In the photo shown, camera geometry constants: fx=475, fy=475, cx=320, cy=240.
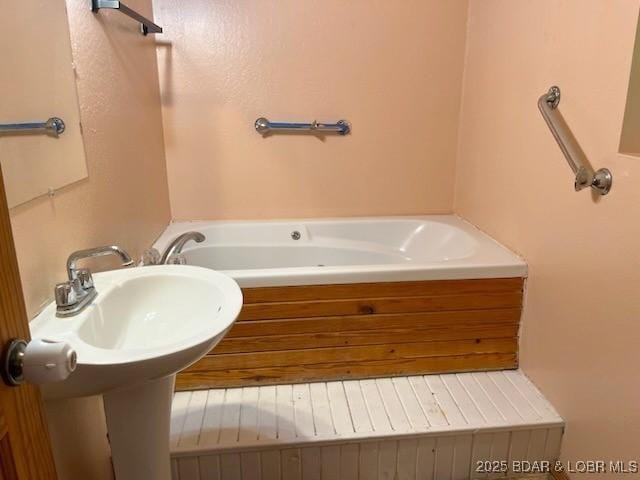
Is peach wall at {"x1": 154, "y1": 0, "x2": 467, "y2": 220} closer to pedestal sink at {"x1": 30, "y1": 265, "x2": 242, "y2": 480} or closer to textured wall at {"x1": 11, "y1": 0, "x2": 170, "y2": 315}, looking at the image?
textured wall at {"x1": 11, "y1": 0, "x2": 170, "y2": 315}

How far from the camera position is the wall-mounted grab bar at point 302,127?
2.43 meters

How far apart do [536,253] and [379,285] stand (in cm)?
59

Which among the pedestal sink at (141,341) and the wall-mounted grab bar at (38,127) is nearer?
the pedestal sink at (141,341)

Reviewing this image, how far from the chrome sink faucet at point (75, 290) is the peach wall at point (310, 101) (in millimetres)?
1385

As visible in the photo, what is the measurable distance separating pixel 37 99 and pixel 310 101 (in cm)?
153

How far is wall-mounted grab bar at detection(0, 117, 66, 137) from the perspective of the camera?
0.98 metres

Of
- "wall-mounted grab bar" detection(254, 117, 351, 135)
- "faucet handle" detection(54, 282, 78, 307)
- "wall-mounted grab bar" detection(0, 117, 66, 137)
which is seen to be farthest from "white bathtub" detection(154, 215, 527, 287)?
"faucet handle" detection(54, 282, 78, 307)

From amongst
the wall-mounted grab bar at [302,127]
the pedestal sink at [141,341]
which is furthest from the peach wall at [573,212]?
the pedestal sink at [141,341]

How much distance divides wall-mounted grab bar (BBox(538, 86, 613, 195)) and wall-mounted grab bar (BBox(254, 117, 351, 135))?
1.07 meters

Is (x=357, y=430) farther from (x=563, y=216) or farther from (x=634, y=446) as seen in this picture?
(x=563, y=216)

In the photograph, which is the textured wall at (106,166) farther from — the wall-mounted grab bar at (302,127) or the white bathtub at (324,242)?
the wall-mounted grab bar at (302,127)

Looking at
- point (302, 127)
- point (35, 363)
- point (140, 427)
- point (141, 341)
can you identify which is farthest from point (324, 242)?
point (35, 363)

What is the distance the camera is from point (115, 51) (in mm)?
1718

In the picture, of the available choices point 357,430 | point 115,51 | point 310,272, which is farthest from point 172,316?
point 115,51
